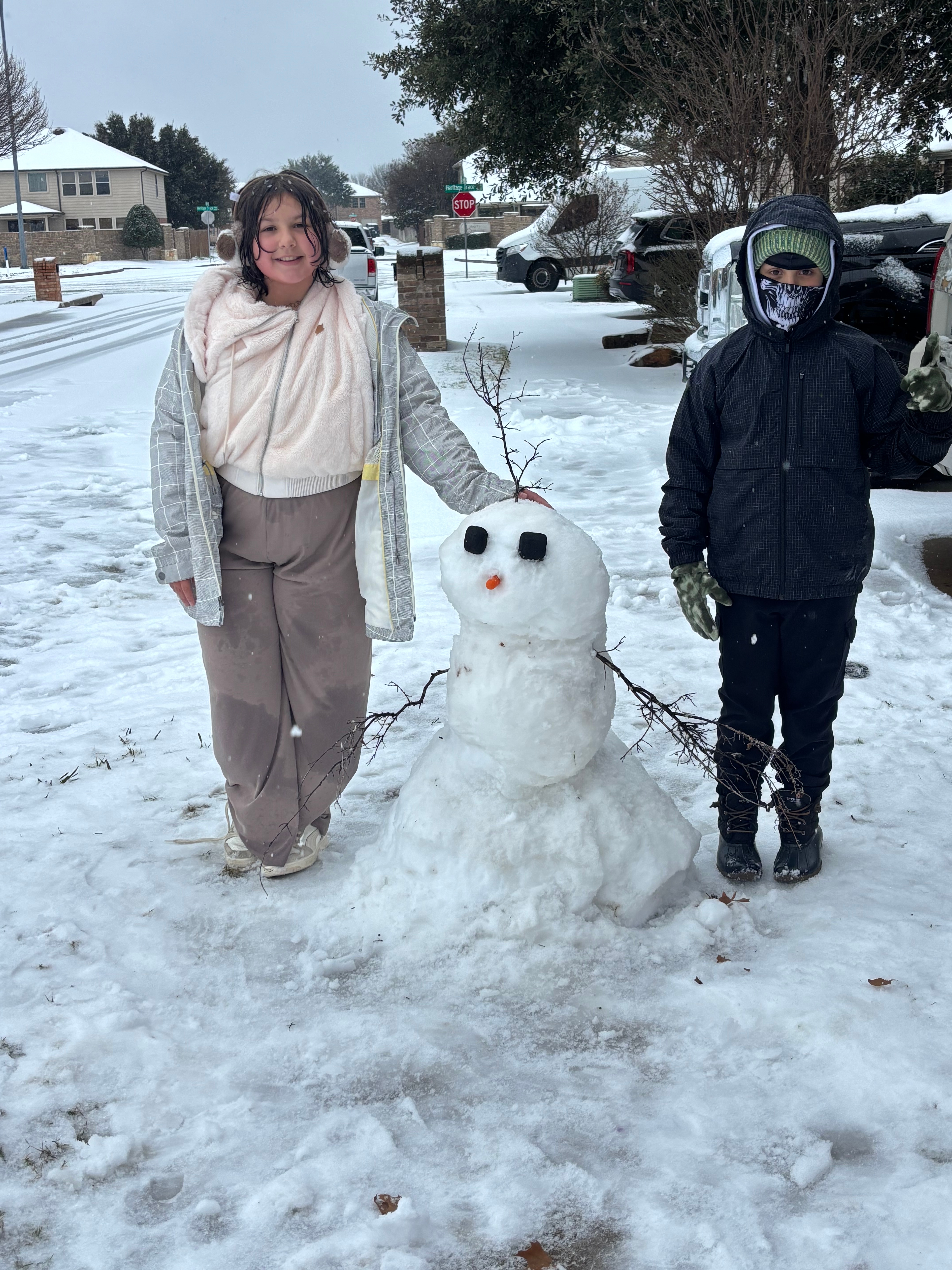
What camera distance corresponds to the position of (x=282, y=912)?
2.94 meters

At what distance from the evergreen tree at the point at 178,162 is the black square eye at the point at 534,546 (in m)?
70.3

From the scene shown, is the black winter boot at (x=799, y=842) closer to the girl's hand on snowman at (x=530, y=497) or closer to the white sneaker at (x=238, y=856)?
the girl's hand on snowman at (x=530, y=497)

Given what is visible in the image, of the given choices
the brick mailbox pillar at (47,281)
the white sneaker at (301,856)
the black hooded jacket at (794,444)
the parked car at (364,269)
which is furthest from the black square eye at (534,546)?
the brick mailbox pillar at (47,281)

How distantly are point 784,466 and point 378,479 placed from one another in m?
1.02

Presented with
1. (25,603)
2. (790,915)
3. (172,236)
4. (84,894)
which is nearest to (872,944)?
(790,915)

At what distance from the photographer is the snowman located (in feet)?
8.21

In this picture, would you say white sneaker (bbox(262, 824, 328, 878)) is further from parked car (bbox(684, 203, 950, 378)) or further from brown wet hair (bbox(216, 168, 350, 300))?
parked car (bbox(684, 203, 950, 378))

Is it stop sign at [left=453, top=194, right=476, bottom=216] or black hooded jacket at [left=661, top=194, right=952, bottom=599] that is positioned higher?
stop sign at [left=453, top=194, right=476, bottom=216]

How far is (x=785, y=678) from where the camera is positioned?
113 inches

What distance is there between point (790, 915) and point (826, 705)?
1.83ft

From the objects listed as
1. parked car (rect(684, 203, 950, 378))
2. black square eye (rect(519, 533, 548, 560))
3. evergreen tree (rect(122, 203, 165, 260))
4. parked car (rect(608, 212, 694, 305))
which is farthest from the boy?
evergreen tree (rect(122, 203, 165, 260))

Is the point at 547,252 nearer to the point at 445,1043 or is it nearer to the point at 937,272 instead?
the point at 937,272

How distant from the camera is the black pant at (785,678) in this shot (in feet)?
9.12

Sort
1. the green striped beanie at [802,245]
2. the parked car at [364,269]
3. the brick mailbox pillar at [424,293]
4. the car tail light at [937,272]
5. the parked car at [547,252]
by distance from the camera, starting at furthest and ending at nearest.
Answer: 1. the parked car at [547,252]
2. the parked car at [364,269]
3. the brick mailbox pillar at [424,293]
4. the car tail light at [937,272]
5. the green striped beanie at [802,245]
